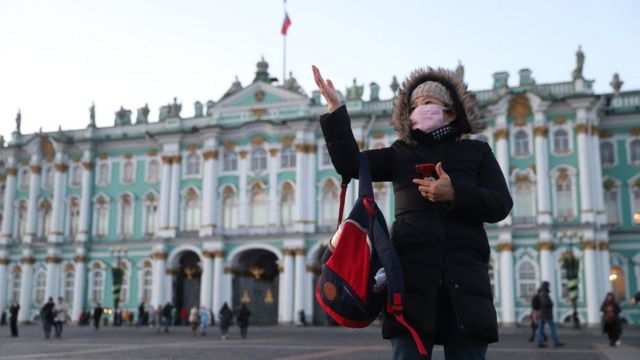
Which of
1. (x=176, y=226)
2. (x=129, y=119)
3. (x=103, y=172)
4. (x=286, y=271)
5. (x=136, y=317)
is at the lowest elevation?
(x=136, y=317)

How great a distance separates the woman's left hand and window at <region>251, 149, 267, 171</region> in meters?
40.9

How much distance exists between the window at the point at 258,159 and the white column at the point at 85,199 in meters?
11.7

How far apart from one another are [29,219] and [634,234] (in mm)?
37315

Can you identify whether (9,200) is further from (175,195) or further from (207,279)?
(207,279)

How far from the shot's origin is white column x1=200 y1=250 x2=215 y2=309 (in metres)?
42.4

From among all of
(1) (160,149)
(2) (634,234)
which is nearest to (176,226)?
(1) (160,149)

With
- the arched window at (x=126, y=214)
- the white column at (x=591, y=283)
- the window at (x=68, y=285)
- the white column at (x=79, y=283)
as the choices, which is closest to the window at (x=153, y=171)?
the arched window at (x=126, y=214)

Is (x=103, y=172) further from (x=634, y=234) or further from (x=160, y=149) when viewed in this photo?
(x=634, y=234)

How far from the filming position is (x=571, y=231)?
37844 millimetres

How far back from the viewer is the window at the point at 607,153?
40.5m

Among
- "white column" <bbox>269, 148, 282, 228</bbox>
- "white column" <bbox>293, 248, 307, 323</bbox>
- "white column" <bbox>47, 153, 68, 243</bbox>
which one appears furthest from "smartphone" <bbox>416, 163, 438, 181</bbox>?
"white column" <bbox>47, 153, 68, 243</bbox>

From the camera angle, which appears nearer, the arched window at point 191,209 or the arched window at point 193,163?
the arched window at point 191,209

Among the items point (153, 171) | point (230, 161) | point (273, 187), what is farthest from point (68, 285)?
point (273, 187)

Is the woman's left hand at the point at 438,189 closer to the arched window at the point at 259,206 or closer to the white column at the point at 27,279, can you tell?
the arched window at the point at 259,206
